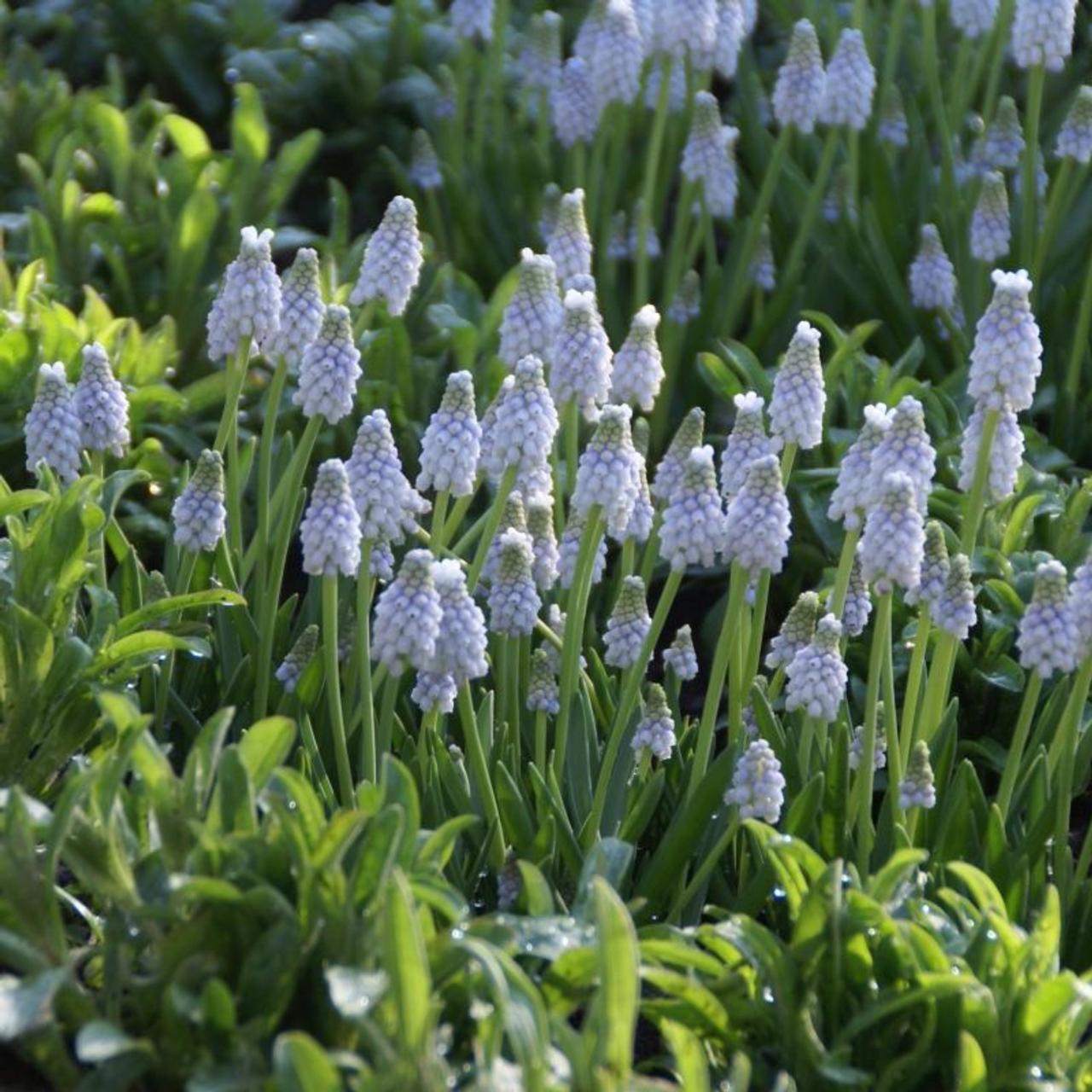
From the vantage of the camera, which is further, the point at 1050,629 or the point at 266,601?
the point at 266,601

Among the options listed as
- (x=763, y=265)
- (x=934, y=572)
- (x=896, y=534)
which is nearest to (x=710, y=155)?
(x=763, y=265)

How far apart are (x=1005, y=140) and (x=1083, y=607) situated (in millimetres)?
2986

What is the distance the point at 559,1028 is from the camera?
2.37m

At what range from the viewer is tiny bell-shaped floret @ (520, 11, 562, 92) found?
5953mm

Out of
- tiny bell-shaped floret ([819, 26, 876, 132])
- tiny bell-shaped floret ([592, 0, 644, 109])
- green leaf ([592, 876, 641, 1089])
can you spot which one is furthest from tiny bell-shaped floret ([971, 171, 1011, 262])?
green leaf ([592, 876, 641, 1089])

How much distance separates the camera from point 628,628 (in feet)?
11.0

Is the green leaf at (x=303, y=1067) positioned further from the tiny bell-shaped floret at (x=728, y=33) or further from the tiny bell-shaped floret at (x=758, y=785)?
the tiny bell-shaped floret at (x=728, y=33)

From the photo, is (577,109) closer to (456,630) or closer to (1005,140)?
(1005,140)

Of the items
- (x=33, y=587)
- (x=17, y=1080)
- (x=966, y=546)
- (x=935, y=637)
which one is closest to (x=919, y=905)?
(x=966, y=546)

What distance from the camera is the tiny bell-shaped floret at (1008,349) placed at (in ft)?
10.1

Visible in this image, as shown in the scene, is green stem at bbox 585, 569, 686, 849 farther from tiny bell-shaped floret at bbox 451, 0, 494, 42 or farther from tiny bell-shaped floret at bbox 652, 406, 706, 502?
tiny bell-shaped floret at bbox 451, 0, 494, 42

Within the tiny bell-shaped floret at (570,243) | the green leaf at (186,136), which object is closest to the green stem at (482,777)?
the tiny bell-shaped floret at (570,243)

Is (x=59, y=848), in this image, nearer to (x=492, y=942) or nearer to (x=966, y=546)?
(x=492, y=942)

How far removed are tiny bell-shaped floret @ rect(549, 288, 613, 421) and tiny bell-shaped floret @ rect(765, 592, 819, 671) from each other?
0.49 metres
